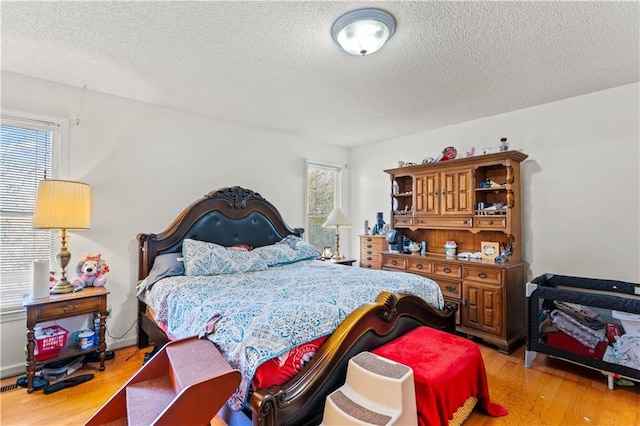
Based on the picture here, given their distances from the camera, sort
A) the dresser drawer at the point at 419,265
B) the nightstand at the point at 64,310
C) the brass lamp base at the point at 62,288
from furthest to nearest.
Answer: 1. the dresser drawer at the point at 419,265
2. the brass lamp base at the point at 62,288
3. the nightstand at the point at 64,310

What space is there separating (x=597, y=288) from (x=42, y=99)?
5422 mm

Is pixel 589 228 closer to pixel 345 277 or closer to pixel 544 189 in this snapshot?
pixel 544 189

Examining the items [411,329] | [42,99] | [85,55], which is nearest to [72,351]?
[42,99]

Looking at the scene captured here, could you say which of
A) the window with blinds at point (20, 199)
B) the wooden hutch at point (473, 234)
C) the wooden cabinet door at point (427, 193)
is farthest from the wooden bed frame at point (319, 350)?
the wooden cabinet door at point (427, 193)

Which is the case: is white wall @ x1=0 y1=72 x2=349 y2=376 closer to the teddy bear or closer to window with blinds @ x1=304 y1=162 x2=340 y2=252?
the teddy bear

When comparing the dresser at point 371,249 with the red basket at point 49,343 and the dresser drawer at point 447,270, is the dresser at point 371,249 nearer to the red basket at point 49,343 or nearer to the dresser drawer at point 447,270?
the dresser drawer at point 447,270

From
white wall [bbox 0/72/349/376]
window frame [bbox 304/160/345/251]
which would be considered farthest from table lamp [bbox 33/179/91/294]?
A: window frame [bbox 304/160/345/251]

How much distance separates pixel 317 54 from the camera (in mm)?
2354

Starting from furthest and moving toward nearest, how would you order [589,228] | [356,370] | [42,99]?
[589,228] < [42,99] < [356,370]

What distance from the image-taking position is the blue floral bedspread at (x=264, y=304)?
150cm

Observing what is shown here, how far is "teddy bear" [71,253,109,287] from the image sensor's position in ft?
9.20

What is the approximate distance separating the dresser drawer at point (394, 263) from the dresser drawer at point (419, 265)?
0.07m

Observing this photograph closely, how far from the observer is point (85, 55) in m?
2.38

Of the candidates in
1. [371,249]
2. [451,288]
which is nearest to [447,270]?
[451,288]
